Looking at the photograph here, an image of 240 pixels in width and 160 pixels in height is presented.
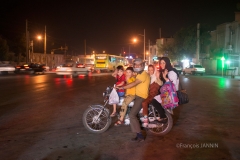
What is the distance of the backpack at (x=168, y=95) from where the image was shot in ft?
22.6

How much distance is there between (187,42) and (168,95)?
47.2 m

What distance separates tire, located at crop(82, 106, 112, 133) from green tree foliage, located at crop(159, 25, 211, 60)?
1856 inches

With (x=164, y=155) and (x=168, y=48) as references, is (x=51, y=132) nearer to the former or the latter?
(x=164, y=155)

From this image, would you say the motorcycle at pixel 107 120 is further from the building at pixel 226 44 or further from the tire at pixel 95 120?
the building at pixel 226 44

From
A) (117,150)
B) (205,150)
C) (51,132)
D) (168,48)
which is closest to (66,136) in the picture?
(51,132)

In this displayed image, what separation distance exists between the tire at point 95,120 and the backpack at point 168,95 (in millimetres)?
1432

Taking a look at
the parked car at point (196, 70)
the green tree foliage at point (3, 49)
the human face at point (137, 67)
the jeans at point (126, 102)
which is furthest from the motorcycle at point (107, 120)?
the green tree foliage at point (3, 49)

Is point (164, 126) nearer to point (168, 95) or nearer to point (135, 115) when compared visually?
point (168, 95)

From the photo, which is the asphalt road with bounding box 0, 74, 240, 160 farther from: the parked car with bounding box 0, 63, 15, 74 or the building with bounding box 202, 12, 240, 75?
the building with bounding box 202, 12, 240, 75

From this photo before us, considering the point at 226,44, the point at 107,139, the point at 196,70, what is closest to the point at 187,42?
the point at 226,44

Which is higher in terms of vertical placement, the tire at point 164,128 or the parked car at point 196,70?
the parked car at point 196,70

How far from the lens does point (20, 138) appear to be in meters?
6.60

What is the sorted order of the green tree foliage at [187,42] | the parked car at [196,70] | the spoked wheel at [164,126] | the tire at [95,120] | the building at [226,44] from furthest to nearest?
1. the green tree foliage at [187,42]
2. the parked car at [196,70]
3. the building at [226,44]
4. the tire at [95,120]
5. the spoked wheel at [164,126]

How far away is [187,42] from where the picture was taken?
52.2 metres
